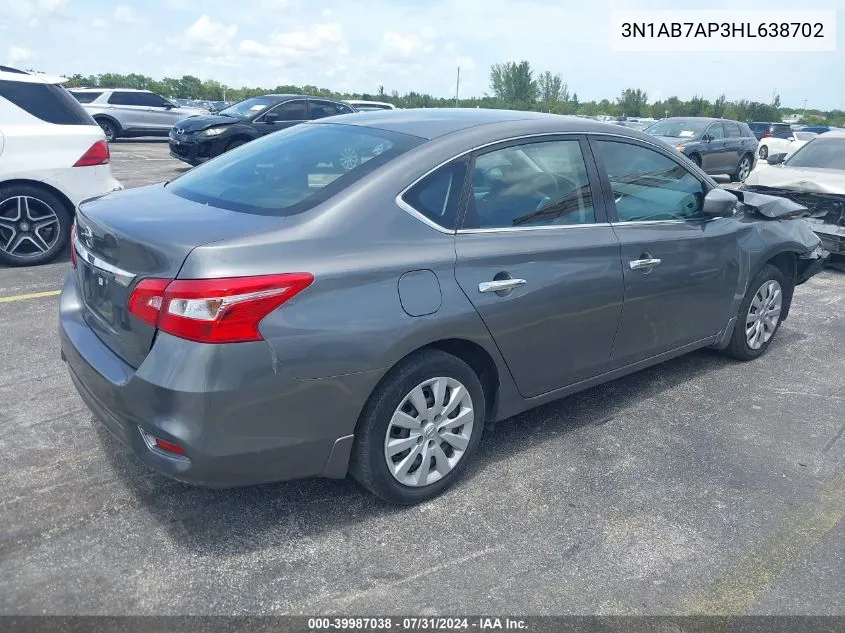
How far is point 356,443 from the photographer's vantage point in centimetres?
288

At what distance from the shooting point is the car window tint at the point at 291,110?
605 inches

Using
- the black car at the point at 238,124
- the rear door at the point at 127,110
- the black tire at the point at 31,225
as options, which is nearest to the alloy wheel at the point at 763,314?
the black tire at the point at 31,225

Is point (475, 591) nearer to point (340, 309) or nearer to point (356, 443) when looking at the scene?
point (356, 443)

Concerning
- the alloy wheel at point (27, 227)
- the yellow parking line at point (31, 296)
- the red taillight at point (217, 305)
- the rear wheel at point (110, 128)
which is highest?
the red taillight at point (217, 305)

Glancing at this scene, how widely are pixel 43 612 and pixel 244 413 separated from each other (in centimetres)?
89

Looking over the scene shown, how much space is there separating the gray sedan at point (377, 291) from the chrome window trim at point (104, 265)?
0.01 meters

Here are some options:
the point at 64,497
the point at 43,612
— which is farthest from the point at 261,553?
the point at 64,497

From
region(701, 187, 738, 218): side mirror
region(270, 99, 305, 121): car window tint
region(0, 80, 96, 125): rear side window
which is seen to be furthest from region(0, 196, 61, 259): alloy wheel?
region(270, 99, 305, 121): car window tint

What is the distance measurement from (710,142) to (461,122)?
1434cm

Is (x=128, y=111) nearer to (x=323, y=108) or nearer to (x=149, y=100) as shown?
(x=149, y=100)

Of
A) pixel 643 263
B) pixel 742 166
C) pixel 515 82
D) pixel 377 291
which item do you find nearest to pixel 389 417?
pixel 377 291

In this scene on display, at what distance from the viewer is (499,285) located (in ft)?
10.2

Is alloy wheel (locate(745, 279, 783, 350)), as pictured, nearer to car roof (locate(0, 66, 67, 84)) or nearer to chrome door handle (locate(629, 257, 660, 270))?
chrome door handle (locate(629, 257, 660, 270))

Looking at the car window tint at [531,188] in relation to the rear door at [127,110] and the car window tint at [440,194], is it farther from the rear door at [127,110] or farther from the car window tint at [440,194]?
the rear door at [127,110]
